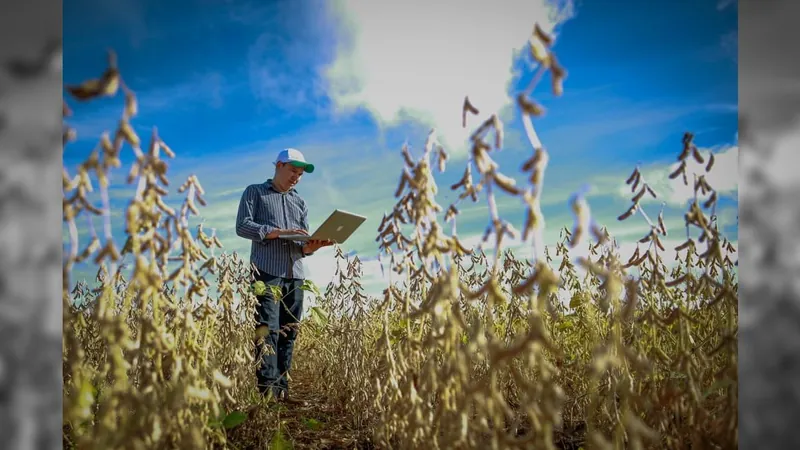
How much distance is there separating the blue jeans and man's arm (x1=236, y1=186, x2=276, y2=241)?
0.70ft

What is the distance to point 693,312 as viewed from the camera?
2.33 m

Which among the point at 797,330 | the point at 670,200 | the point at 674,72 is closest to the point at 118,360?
the point at 670,200

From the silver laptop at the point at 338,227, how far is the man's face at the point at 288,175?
0.42 metres

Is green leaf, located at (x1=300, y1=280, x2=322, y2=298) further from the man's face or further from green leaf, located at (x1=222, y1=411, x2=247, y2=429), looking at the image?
green leaf, located at (x1=222, y1=411, x2=247, y2=429)

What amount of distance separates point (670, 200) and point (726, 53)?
0.57 metres

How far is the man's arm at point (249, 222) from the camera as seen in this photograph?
116 inches

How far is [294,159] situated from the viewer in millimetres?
2980

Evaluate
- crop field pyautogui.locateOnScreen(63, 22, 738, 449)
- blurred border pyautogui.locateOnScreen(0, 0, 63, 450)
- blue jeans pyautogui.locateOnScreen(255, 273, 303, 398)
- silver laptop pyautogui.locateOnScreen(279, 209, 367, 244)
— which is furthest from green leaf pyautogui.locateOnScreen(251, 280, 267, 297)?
blurred border pyautogui.locateOnScreen(0, 0, 63, 450)

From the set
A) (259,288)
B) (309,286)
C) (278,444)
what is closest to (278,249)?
(309,286)

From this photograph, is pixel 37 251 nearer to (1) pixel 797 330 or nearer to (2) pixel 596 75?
(2) pixel 596 75

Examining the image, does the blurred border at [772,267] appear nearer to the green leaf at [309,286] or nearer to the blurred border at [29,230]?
the blurred border at [29,230]

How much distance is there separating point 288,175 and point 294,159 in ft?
0.58

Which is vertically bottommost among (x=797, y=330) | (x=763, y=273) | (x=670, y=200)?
(x=797, y=330)

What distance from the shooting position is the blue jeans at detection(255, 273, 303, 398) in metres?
2.87
